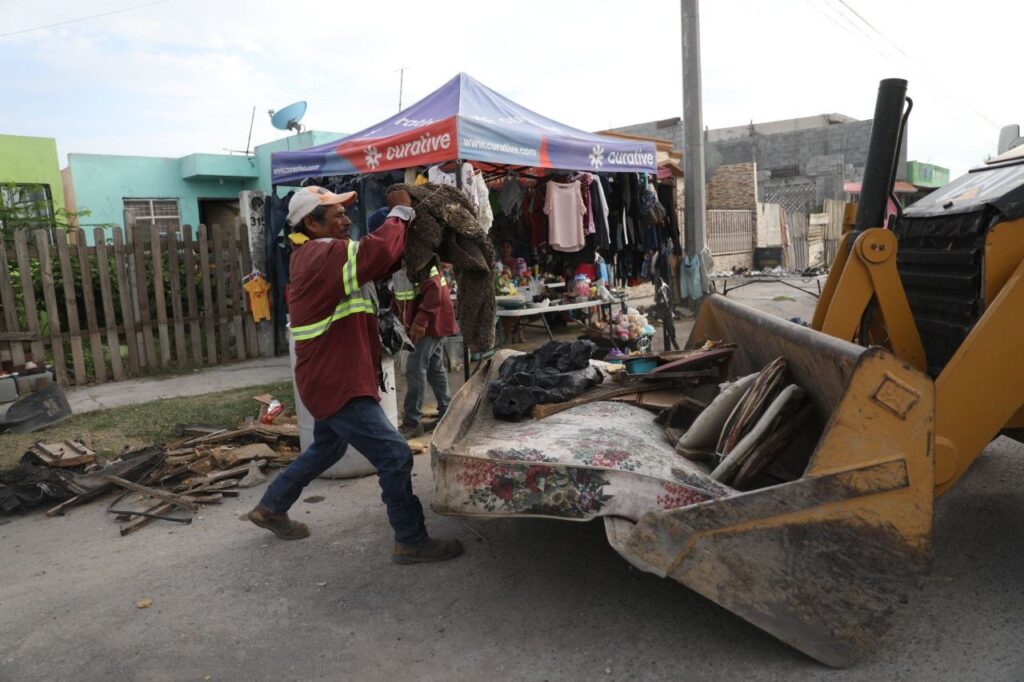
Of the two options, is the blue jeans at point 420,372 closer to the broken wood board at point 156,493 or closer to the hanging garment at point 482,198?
the broken wood board at point 156,493

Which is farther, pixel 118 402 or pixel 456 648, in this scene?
pixel 118 402

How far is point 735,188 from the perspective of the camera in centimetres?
2050

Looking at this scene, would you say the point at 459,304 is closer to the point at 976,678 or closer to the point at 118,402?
the point at 976,678

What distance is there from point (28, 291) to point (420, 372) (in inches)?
187

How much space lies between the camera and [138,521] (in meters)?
4.50

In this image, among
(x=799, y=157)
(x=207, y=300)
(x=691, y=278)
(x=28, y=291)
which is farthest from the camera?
(x=799, y=157)

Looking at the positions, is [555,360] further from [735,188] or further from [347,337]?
[735,188]

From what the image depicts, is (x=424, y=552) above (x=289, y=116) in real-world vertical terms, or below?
below

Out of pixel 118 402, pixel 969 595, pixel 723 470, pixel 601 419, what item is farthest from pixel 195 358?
pixel 969 595

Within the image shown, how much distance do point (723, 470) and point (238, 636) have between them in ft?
7.16

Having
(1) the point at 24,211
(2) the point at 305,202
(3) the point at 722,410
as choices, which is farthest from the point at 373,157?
(1) the point at 24,211

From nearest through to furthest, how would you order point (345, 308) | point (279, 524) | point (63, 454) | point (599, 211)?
point (345, 308) < point (279, 524) < point (63, 454) < point (599, 211)

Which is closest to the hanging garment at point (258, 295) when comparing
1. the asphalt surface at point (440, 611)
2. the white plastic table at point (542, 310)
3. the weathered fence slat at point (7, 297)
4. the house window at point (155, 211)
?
the weathered fence slat at point (7, 297)

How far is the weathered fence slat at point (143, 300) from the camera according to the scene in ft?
28.6
